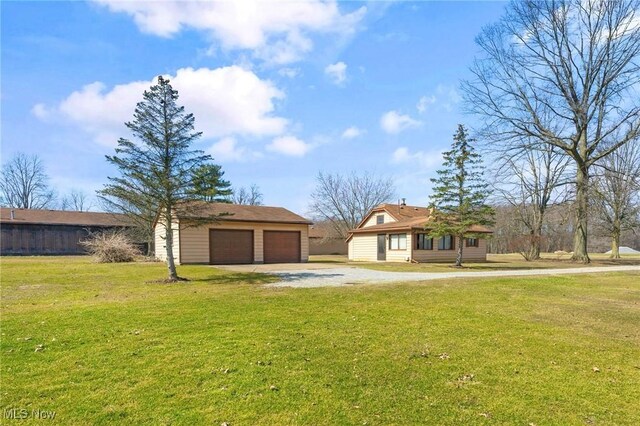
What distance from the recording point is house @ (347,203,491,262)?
26828mm

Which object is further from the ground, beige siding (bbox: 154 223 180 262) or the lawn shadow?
beige siding (bbox: 154 223 180 262)

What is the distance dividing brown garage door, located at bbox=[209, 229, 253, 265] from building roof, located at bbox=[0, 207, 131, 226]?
57.0 ft

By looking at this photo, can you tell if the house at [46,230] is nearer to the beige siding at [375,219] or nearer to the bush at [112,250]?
the bush at [112,250]

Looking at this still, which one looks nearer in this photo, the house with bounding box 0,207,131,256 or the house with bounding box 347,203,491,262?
the house with bounding box 347,203,491,262

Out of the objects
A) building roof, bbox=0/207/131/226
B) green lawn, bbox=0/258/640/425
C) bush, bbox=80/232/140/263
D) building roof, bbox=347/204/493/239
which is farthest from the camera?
building roof, bbox=0/207/131/226

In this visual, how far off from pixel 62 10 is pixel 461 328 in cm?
1088

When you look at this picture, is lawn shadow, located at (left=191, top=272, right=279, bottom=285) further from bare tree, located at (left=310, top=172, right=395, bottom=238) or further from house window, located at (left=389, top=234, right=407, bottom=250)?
bare tree, located at (left=310, top=172, right=395, bottom=238)

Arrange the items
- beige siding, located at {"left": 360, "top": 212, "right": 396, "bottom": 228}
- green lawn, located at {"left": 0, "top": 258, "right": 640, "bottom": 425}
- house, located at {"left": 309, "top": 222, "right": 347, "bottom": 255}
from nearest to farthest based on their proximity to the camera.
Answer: green lawn, located at {"left": 0, "top": 258, "right": 640, "bottom": 425} < beige siding, located at {"left": 360, "top": 212, "right": 396, "bottom": 228} < house, located at {"left": 309, "top": 222, "right": 347, "bottom": 255}

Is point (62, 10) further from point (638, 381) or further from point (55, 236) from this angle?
point (55, 236)

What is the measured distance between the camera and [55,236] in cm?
3706

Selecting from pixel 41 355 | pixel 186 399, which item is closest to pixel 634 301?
pixel 186 399

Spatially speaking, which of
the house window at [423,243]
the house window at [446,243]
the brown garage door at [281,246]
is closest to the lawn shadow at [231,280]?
the brown garage door at [281,246]

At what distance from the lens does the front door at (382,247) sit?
96.4 ft

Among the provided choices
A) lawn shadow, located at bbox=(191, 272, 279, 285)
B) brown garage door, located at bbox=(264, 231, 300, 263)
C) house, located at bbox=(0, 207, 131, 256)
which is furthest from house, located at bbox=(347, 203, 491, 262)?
house, located at bbox=(0, 207, 131, 256)
